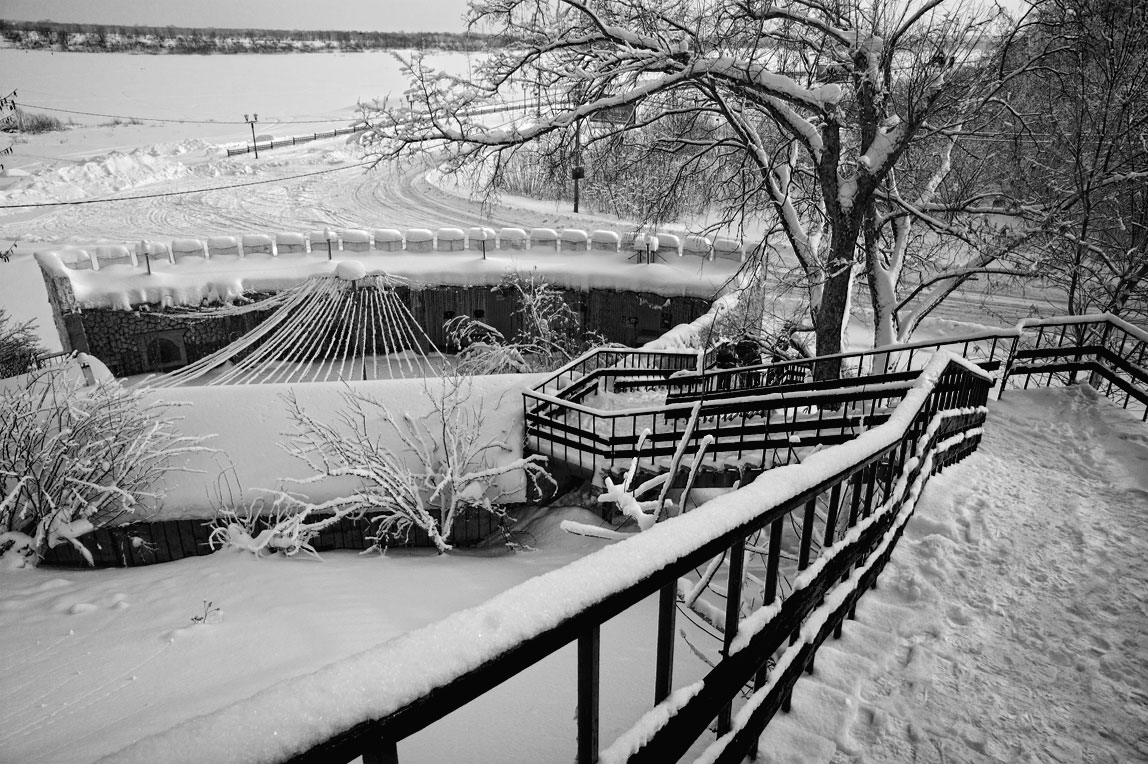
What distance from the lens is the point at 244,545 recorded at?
10023 millimetres

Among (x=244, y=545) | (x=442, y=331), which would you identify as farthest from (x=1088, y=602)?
(x=442, y=331)

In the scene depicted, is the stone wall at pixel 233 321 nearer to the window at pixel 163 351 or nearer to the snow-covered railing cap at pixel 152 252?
the window at pixel 163 351

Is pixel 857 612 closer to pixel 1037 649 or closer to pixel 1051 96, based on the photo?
pixel 1037 649

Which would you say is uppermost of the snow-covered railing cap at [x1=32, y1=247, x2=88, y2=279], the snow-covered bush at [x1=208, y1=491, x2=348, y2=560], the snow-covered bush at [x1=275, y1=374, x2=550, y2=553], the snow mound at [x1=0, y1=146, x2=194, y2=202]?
the snow mound at [x1=0, y1=146, x2=194, y2=202]

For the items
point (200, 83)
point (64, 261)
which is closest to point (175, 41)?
point (200, 83)

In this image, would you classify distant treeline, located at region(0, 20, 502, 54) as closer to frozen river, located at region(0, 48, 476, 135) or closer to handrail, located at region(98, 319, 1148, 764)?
frozen river, located at region(0, 48, 476, 135)

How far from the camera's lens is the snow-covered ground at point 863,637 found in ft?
8.79

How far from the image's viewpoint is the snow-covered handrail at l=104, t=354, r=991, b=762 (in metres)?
0.90

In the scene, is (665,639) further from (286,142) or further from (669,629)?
(286,142)

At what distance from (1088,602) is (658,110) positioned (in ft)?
37.6

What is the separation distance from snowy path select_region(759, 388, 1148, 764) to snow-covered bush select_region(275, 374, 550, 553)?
7.47m

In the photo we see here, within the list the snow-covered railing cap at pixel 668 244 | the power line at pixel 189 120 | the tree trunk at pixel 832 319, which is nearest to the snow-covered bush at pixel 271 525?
the tree trunk at pixel 832 319

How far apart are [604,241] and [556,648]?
77.8ft

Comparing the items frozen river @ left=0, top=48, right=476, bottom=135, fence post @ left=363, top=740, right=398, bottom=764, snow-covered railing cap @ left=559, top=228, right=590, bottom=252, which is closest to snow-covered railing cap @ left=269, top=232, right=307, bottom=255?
snow-covered railing cap @ left=559, top=228, right=590, bottom=252
